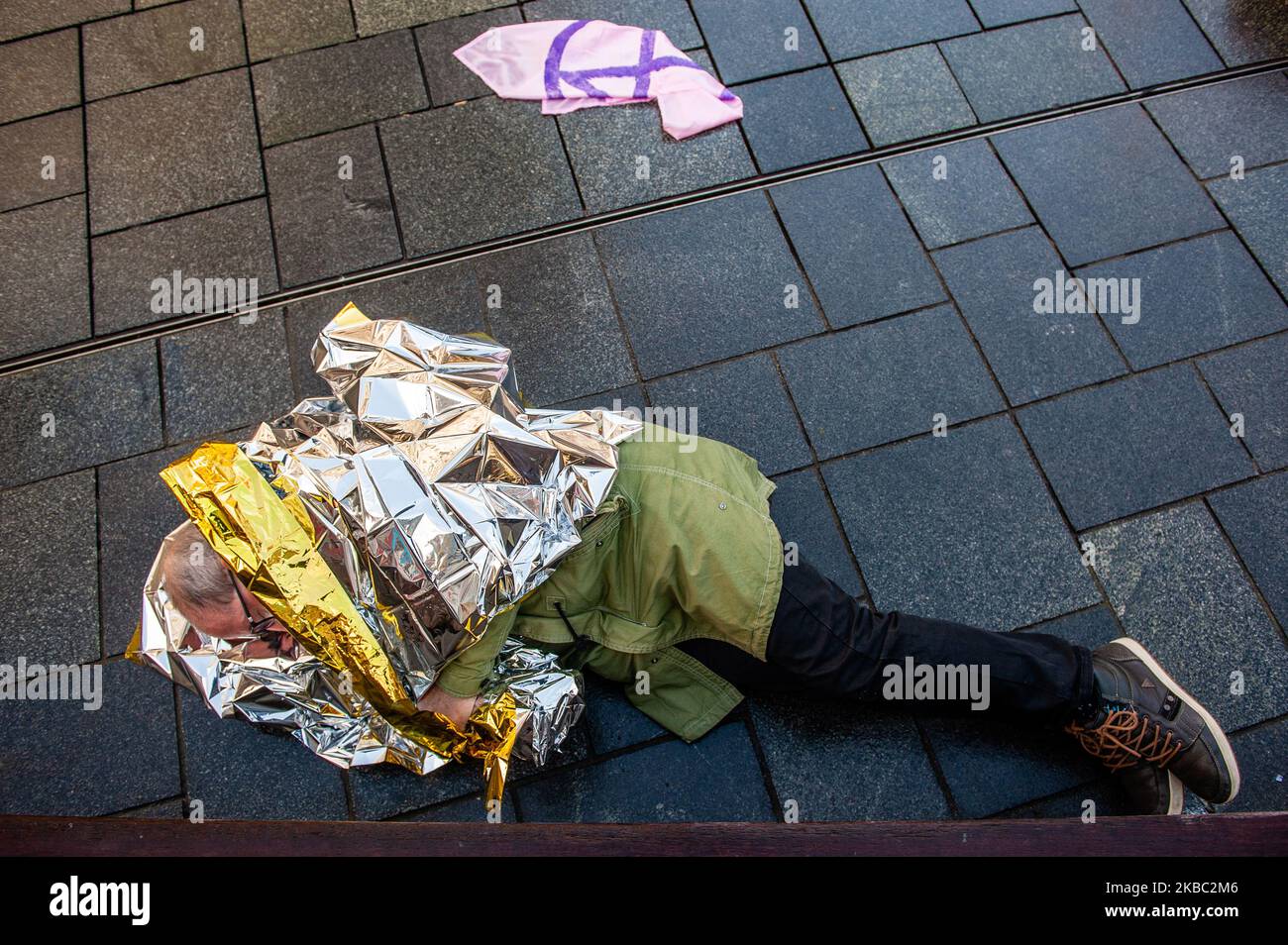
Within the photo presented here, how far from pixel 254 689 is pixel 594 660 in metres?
0.74

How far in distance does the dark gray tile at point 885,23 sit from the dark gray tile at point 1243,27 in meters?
0.81

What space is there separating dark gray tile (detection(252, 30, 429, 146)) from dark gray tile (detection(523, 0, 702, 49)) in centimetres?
48

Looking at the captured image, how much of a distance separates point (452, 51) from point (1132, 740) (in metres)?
2.89

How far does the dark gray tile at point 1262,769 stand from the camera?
2080 mm

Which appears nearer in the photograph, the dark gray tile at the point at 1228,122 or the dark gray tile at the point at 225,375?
the dark gray tile at the point at 225,375

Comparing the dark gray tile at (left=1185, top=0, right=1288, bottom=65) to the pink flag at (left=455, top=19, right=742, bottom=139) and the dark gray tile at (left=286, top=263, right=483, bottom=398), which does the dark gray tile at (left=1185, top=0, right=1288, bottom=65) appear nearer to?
the pink flag at (left=455, top=19, right=742, bottom=139)

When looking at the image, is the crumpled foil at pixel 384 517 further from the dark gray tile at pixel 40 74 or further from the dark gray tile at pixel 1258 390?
the dark gray tile at pixel 40 74

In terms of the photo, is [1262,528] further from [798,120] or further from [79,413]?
[79,413]

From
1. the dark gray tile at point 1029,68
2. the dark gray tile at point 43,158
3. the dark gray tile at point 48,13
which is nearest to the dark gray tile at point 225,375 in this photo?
the dark gray tile at point 43,158

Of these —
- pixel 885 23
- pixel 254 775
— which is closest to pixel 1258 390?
pixel 885 23

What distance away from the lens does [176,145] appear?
9.45ft

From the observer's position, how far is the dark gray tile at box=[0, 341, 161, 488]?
2480mm

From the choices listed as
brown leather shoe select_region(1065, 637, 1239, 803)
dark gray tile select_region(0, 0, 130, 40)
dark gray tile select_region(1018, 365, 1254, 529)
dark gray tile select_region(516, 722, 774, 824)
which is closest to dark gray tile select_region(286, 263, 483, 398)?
dark gray tile select_region(516, 722, 774, 824)

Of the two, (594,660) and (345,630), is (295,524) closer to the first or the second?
(345,630)
